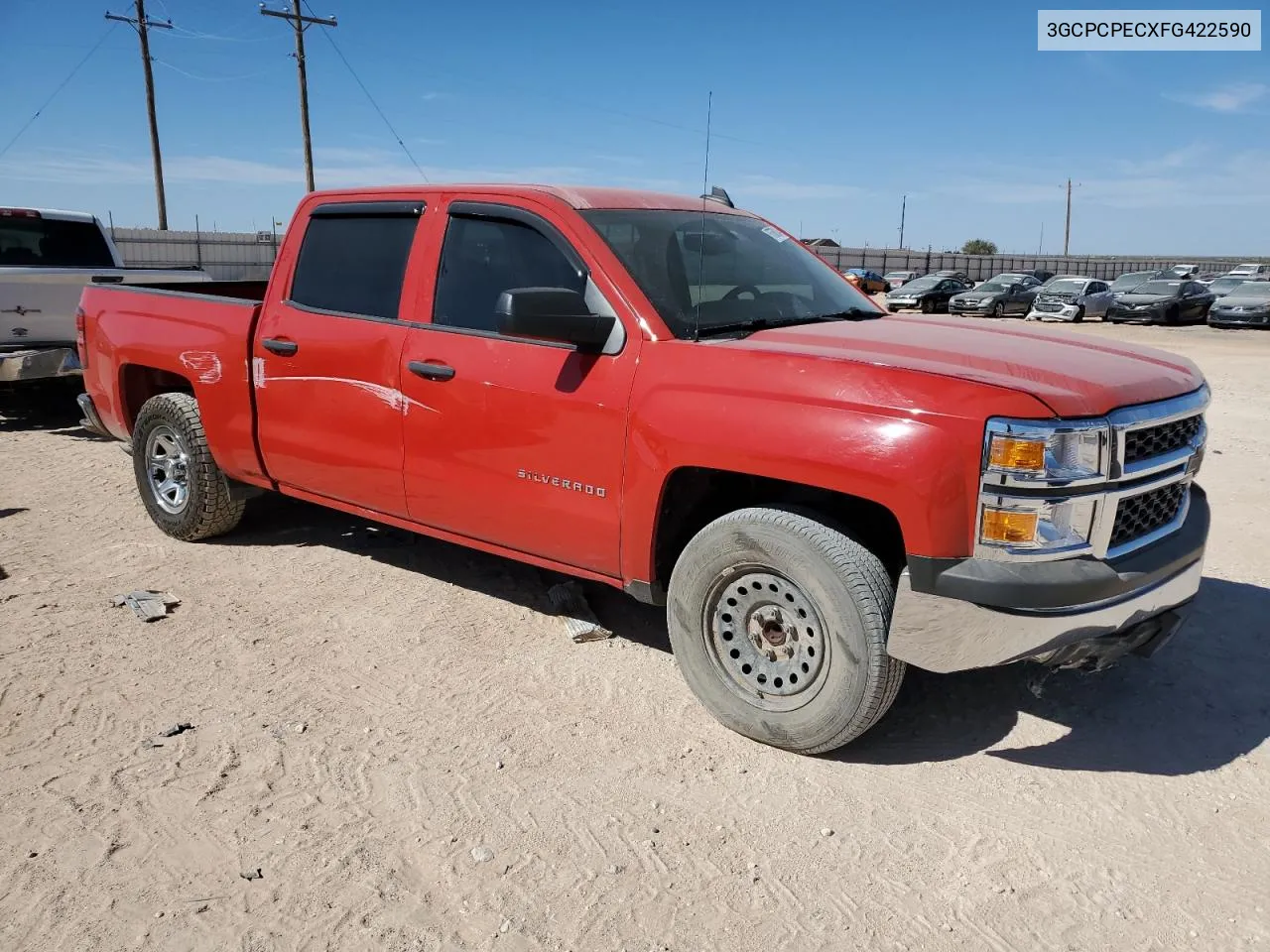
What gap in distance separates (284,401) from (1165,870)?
4.08m

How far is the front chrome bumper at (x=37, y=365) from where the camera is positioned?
835 centimetres

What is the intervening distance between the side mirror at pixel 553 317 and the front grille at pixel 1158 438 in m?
1.80

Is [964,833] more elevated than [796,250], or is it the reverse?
[796,250]

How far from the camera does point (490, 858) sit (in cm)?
290

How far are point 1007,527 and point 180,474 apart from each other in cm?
468

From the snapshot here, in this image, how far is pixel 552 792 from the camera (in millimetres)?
3250

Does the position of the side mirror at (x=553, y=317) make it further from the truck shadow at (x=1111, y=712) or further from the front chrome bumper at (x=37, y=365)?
the front chrome bumper at (x=37, y=365)

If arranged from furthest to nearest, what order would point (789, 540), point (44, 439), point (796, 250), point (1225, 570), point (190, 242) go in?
point (190, 242) → point (44, 439) → point (1225, 570) → point (796, 250) → point (789, 540)

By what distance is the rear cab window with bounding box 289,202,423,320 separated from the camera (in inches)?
177

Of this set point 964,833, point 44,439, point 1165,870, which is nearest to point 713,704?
point 964,833

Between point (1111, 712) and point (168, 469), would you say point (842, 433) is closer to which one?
point (1111, 712)

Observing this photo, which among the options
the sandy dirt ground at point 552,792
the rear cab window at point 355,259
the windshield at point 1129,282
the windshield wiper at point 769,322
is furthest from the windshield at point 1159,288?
the rear cab window at point 355,259

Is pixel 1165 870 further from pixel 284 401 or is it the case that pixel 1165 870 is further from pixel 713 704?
pixel 284 401

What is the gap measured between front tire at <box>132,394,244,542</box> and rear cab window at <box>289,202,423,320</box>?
1.18m
